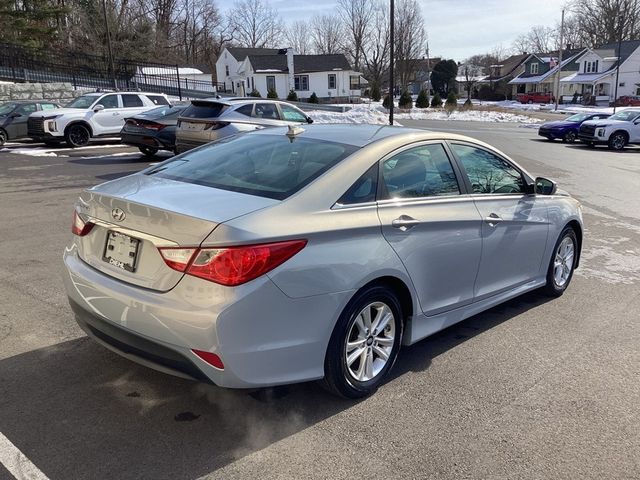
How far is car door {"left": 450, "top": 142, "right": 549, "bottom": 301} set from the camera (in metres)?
4.33

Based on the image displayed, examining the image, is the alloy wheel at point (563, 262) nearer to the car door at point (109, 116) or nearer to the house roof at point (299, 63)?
the car door at point (109, 116)

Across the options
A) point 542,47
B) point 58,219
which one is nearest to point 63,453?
point 58,219

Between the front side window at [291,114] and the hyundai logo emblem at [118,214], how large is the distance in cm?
1048

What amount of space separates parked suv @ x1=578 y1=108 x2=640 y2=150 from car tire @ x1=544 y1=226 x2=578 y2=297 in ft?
63.6

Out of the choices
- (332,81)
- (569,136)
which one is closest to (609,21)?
(332,81)

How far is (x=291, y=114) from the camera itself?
44.7 feet

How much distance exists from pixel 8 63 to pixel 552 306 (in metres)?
30.1

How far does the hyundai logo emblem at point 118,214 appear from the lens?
318 cm

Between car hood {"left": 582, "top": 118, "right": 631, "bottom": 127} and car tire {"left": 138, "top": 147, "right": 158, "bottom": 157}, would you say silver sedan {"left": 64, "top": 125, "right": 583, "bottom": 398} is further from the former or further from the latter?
car hood {"left": 582, "top": 118, "right": 631, "bottom": 127}

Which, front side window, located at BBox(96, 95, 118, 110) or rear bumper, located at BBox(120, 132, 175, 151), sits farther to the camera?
front side window, located at BBox(96, 95, 118, 110)

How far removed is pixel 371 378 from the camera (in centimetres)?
355

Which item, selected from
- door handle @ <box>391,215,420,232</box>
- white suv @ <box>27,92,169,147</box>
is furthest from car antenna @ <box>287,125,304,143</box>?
white suv @ <box>27,92,169,147</box>

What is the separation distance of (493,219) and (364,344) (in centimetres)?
157

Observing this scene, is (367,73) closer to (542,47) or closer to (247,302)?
(542,47)
